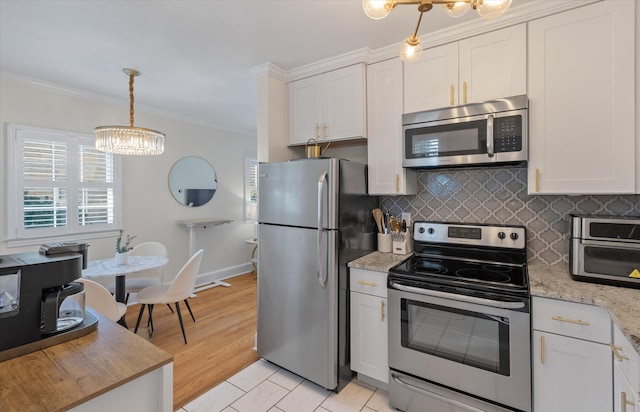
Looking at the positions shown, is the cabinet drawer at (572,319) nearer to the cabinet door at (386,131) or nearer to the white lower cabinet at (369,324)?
the white lower cabinet at (369,324)

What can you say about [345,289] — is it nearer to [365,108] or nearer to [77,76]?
[365,108]

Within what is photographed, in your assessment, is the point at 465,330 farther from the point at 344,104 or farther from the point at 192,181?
the point at 192,181

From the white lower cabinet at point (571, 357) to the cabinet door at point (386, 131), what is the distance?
1.13 metres

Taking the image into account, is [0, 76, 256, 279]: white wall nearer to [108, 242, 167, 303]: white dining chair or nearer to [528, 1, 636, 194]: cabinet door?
[108, 242, 167, 303]: white dining chair

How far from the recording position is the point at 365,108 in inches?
94.4

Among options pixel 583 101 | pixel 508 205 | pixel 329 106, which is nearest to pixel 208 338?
pixel 329 106

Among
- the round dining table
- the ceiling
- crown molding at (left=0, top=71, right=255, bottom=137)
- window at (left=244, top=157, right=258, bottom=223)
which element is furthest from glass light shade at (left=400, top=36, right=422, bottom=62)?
window at (left=244, top=157, right=258, bottom=223)

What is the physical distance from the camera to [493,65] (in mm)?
1947

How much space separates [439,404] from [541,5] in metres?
2.39

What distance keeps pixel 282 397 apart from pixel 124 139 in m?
2.36

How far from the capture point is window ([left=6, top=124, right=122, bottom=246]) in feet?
9.51

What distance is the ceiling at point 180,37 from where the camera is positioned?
1845 mm

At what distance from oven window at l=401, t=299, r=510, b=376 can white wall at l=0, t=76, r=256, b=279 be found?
342 cm

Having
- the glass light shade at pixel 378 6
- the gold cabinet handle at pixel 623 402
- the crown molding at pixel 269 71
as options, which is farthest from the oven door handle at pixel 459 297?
the crown molding at pixel 269 71
